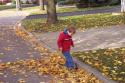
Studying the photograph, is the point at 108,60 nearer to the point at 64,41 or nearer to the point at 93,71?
the point at 93,71

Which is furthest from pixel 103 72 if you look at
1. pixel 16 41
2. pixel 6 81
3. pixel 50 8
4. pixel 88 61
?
pixel 50 8

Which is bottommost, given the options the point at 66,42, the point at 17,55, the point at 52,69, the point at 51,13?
the point at 17,55

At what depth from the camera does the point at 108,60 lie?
38.7ft

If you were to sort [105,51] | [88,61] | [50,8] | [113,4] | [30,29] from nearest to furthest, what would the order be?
[88,61], [105,51], [30,29], [50,8], [113,4]

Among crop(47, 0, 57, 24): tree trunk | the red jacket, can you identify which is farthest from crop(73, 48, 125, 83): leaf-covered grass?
crop(47, 0, 57, 24): tree trunk

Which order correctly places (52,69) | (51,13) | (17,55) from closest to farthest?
(52,69)
(17,55)
(51,13)

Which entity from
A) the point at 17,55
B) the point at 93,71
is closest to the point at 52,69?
the point at 93,71

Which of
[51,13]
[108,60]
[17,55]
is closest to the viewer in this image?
[108,60]

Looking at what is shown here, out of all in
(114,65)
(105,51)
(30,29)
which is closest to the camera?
(114,65)

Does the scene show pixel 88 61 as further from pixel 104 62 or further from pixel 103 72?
pixel 103 72

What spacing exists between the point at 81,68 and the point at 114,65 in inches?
35.0

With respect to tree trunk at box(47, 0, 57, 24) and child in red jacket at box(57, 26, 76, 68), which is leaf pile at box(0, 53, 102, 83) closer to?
child in red jacket at box(57, 26, 76, 68)

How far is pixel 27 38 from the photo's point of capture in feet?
61.1

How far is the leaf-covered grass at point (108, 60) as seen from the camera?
33.0ft
